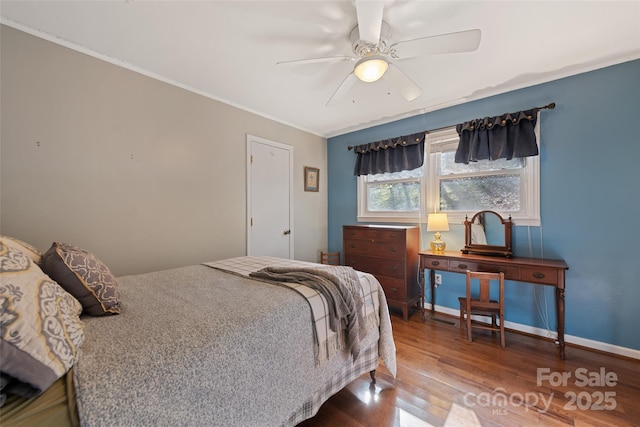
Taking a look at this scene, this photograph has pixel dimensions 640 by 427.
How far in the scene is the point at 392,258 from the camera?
9.45 ft

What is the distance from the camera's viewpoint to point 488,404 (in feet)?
5.16

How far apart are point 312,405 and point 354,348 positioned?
358 millimetres

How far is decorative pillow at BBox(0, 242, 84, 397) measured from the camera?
0.61 meters

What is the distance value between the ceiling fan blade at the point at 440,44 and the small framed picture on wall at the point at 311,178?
228cm

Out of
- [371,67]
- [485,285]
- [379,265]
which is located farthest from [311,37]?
[485,285]

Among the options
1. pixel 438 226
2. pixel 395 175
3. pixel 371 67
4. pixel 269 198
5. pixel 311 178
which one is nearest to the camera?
pixel 371 67

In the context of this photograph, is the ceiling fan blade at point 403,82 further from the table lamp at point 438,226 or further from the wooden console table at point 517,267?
the wooden console table at point 517,267

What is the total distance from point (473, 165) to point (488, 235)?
78cm

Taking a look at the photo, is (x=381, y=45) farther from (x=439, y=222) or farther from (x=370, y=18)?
(x=439, y=222)

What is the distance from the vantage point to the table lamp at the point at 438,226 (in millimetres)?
2752

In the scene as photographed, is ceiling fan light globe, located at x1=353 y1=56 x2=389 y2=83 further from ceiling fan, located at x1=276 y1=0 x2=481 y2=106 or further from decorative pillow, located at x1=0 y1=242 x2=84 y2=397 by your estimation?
decorative pillow, located at x1=0 y1=242 x2=84 y2=397

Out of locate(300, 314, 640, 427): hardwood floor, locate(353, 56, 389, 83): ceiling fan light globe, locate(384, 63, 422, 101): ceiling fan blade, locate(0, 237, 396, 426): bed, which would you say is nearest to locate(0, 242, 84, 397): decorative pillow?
locate(0, 237, 396, 426): bed

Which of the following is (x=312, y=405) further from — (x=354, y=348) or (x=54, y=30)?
(x=54, y=30)

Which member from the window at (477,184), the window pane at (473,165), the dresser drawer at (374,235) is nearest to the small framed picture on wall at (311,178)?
the dresser drawer at (374,235)
